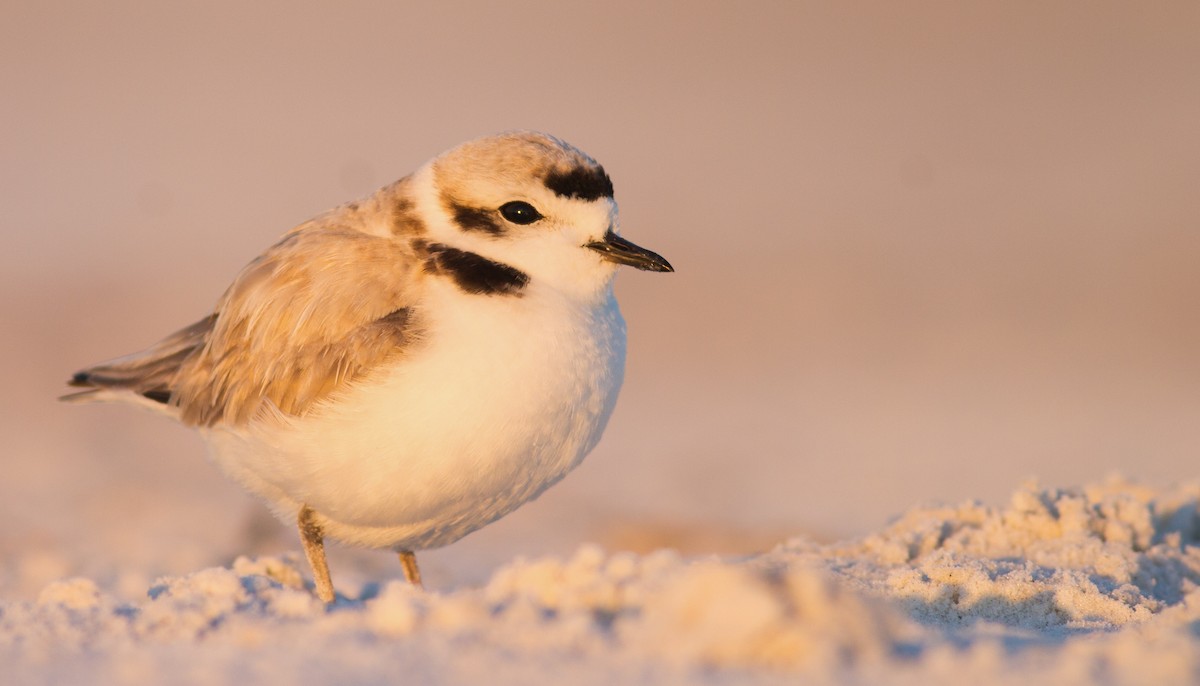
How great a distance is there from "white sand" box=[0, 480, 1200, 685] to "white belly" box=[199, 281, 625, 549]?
20.9 inches

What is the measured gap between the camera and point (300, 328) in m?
4.56

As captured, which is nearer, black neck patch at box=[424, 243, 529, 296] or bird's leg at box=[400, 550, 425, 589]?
black neck patch at box=[424, 243, 529, 296]

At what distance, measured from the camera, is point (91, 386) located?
5523 millimetres

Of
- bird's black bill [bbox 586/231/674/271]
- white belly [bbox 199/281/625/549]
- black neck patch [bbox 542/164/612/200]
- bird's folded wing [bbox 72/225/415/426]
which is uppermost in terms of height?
black neck patch [bbox 542/164/612/200]

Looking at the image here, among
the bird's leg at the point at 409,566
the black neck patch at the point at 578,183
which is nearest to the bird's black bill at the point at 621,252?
A: the black neck patch at the point at 578,183

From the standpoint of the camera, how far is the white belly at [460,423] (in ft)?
13.5

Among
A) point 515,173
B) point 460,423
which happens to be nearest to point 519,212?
point 515,173

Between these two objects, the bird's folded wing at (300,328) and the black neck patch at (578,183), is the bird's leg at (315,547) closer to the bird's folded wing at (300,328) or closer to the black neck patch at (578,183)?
the bird's folded wing at (300,328)

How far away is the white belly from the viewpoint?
4129mm

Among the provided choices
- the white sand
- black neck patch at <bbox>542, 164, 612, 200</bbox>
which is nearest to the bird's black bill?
black neck patch at <bbox>542, 164, 612, 200</bbox>

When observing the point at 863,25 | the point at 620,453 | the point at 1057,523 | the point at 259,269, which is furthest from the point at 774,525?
the point at 863,25

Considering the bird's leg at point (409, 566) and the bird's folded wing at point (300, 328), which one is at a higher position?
the bird's folded wing at point (300, 328)

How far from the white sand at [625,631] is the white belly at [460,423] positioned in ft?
1.74

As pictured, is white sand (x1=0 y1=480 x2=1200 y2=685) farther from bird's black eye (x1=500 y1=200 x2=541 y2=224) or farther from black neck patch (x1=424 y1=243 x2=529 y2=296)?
bird's black eye (x1=500 y1=200 x2=541 y2=224)
